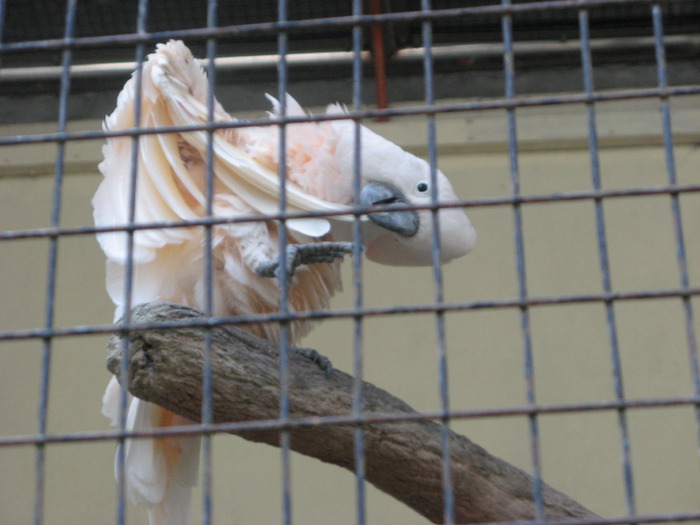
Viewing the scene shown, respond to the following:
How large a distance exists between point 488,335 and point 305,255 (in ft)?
4.66

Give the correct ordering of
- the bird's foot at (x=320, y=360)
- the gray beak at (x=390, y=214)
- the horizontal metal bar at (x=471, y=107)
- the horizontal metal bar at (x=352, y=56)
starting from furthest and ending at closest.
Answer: the horizontal metal bar at (x=352, y=56) < the gray beak at (x=390, y=214) < the bird's foot at (x=320, y=360) < the horizontal metal bar at (x=471, y=107)

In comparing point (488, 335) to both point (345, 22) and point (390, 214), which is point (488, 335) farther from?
point (345, 22)

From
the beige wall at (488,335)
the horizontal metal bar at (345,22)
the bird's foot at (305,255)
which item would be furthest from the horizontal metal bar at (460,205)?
the beige wall at (488,335)

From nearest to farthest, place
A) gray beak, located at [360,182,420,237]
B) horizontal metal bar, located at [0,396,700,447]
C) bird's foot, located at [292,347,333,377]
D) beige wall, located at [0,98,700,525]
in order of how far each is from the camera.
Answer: horizontal metal bar, located at [0,396,700,447] < bird's foot, located at [292,347,333,377] < gray beak, located at [360,182,420,237] < beige wall, located at [0,98,700,525]

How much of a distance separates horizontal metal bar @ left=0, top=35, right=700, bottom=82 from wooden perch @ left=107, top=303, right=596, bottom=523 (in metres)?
1.72

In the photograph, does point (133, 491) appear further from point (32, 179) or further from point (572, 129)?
point (572, 129)

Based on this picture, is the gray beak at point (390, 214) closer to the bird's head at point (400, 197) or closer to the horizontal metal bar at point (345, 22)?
the bird's head at point (400, 197)

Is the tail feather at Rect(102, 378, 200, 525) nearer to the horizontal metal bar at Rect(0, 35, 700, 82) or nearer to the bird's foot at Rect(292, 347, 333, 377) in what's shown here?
the bird's foot at Rect(292, 347, 333, 377)

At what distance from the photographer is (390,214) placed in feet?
8.02

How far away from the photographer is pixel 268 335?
8.60 feet

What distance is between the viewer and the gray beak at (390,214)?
95.0 inches

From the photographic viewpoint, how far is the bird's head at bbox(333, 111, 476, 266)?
2.43 m

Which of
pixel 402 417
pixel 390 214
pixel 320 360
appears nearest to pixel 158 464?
pixel 320 360

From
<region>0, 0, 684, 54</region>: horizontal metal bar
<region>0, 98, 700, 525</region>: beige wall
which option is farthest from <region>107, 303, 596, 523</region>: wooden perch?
<region>0, 98, 700, 525</region>: beige wall
